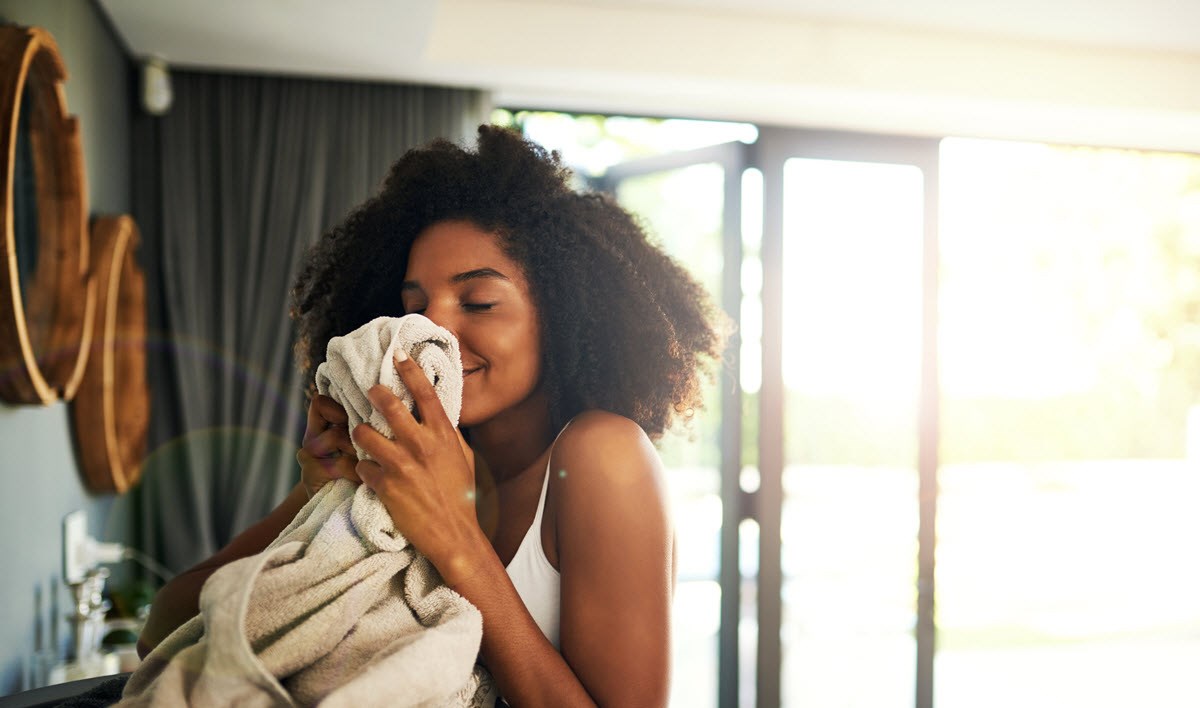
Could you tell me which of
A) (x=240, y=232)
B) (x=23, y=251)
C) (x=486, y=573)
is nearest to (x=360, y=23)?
(x=240, y=232)

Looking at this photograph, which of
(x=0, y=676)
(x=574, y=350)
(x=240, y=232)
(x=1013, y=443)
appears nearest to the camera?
(x=574, y=350)

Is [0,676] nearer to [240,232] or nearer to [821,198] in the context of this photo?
[240,232]

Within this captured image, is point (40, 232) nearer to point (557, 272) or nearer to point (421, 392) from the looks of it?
point (557, 272)

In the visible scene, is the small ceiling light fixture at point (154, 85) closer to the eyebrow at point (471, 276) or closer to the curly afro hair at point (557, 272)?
the curly afro hair at point (557, 272)

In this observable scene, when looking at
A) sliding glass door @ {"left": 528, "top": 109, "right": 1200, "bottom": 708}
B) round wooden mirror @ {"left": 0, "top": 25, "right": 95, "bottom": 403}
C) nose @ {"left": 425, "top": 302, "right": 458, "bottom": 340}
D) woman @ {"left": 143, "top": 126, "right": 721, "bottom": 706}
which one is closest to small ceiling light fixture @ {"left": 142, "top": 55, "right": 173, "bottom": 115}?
round wooden mirror @ {"left": 0, "top": 25, "right": 95, "bottom": 403}

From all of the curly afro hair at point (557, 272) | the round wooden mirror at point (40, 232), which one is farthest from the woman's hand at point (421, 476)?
the round wooden mirror at point (40, 232)

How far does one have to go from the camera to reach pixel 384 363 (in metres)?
0.69

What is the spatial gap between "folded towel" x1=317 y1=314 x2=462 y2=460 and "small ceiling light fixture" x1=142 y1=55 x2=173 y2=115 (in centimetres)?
228

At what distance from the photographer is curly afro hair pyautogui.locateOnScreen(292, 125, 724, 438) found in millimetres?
965

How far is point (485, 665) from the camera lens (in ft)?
2.41

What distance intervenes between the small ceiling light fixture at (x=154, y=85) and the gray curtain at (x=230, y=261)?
169mm

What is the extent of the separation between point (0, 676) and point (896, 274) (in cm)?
289

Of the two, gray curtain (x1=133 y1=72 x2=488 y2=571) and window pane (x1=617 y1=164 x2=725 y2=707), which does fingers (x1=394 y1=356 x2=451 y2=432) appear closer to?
gray curtain (x1=133 y1=72 x2=488 y2=571)

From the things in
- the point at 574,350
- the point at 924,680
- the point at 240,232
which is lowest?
the point at 924,680
